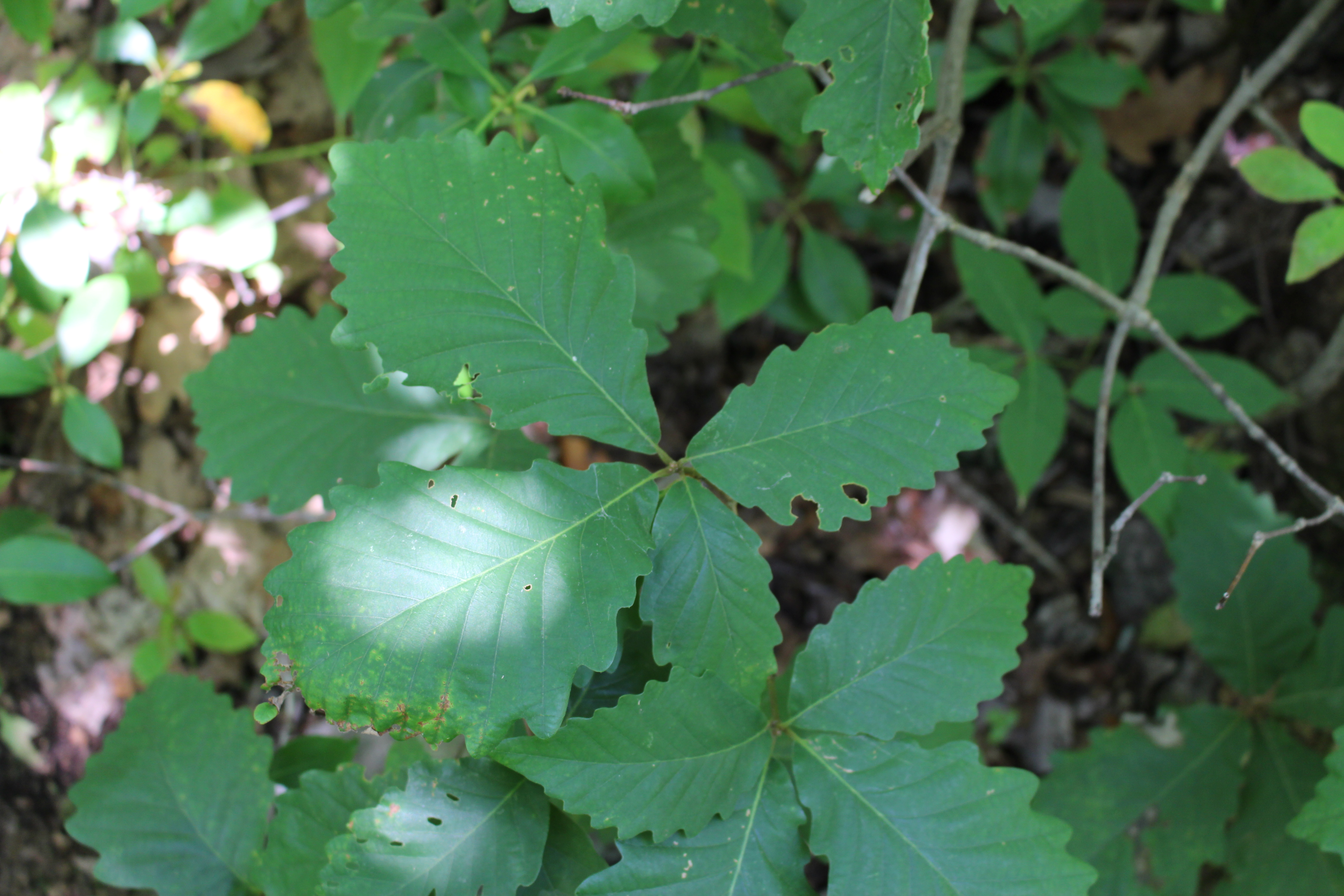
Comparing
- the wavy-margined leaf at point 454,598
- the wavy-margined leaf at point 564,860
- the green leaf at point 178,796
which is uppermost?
the wavy-margined leaf at point 454,598

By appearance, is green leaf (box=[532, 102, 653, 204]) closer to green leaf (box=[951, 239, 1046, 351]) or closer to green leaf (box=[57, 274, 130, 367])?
green leaf (box=[951, 239, 1046, 351])

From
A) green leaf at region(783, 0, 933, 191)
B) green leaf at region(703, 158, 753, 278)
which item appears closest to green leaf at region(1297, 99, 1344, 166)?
green leaf at region(783, 0, 933, 191)

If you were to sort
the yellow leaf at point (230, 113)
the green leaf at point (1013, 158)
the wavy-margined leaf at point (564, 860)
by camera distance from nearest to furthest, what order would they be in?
the wavy-margined leaf at point (564, 860) → the yellow leaf at point (230, 113) → the green leaf at point (1013, 158)

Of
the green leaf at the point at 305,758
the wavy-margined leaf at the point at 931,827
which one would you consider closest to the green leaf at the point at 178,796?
the green leaf at the point at 305,758

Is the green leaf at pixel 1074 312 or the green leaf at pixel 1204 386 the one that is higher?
the green leaf at pixel 1074 312

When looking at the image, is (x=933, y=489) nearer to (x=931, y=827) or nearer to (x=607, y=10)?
(x=931, y=827)

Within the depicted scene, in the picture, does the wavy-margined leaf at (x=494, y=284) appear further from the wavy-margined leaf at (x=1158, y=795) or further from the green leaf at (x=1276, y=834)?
the green leaf at (x=1276, y=834)

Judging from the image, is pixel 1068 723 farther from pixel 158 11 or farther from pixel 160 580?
pixel 158 11
